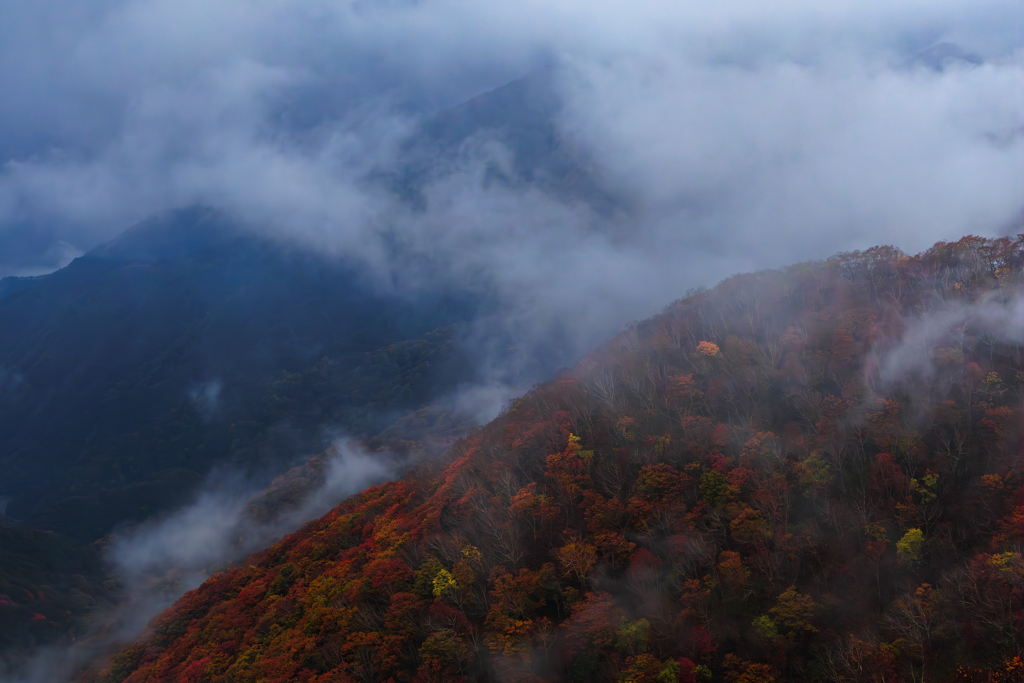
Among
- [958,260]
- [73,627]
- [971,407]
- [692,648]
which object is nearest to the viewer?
[692,648]

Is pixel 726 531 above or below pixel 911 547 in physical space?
above

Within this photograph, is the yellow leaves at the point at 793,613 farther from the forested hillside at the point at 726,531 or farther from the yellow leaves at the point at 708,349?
the yellow leaves at the point at 708,349

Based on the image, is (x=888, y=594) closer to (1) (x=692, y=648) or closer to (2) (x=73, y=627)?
(1) (x=692, y=648)

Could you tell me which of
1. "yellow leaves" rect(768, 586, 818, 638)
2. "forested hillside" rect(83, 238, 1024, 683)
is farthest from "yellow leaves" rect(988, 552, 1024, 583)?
"yellow leaves" rect(768, 586, 818, 638)

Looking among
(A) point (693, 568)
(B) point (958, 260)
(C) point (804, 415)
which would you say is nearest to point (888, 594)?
(A) point (693, 568)

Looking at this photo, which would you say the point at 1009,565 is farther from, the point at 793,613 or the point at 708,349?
the point at 708,349

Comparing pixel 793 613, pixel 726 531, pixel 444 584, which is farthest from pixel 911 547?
pixel 444 584

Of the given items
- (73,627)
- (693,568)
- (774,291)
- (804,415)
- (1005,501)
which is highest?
(73,627)

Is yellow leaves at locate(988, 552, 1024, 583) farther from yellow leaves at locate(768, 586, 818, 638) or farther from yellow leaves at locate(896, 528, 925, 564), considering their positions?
yellow leaves at locate(768, 586, 818, 638)
